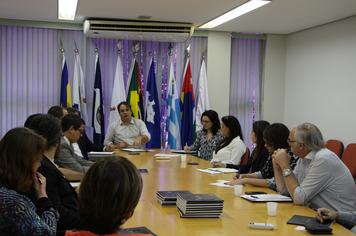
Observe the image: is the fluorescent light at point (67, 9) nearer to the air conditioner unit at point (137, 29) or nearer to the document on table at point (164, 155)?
the air conditioner unit at point (137, 29)

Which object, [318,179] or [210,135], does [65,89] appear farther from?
[318,179]

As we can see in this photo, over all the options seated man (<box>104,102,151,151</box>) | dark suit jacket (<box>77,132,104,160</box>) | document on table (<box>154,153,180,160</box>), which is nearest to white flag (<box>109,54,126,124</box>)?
seated man (<box>104,102,151,151</box>)

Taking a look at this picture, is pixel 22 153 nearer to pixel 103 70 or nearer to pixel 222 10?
pixel 222 10

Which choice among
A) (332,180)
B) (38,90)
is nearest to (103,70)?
(38,90)

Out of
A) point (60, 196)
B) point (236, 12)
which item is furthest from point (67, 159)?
point (236, 12)

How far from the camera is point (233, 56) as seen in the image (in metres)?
8.55

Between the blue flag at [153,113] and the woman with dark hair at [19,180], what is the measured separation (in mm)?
5727

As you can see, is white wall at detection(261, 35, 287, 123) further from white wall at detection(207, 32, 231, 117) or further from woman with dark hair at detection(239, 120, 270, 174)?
woman with dark hair at detection(239, 120, 270, 174)

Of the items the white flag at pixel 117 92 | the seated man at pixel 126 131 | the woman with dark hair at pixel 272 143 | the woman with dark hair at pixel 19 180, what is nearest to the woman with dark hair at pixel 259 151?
the woman with dark hair at pixel 272 143

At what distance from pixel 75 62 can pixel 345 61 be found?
4280 millimetres

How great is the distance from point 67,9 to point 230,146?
9.83 feet

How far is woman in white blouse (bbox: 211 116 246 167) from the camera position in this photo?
18.4 ft

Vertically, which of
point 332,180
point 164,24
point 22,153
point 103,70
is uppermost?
point 164,24

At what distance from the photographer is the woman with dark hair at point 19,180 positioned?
85.2 inches
